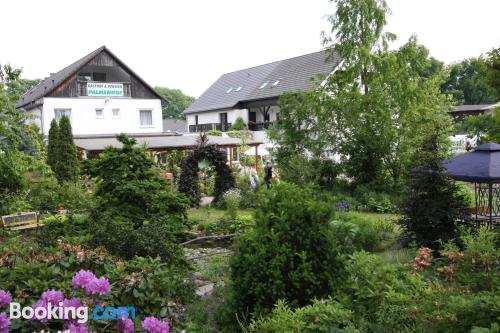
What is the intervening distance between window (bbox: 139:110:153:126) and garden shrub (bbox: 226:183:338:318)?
31213 millimetres

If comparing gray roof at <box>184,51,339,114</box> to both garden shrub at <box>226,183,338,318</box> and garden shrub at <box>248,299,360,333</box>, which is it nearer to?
garden shrub at <box>226,183,338,318</box>

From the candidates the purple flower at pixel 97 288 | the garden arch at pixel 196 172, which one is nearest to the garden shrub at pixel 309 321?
the purple flower at pixel 97 288

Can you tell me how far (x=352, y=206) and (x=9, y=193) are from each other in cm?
980

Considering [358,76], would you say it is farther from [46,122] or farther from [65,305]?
[46,122]

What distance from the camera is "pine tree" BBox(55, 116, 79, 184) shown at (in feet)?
68.1

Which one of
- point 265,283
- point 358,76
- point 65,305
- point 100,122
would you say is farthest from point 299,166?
point 100,122

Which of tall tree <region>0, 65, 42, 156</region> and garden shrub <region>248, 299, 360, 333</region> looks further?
Result: tall tree <region>0, 65, 42, 156</region>

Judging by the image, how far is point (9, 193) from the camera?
514 inches

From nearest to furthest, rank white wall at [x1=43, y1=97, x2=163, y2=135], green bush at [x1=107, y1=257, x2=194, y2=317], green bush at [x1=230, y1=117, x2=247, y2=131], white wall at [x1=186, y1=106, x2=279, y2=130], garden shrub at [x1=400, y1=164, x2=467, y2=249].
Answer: green bush at [x1=107, y1=257, x2=194, y2=317]
garden shrub at [x1=400, y1=164, x2=467, y2=249]
white wall at [x1=43, y1=97, x2=163, y2=135]
green bush at [x1=230, y1=117, x2=247, y2=131]
white wall at [x1=186, y1=106, x2=279, y2=130]

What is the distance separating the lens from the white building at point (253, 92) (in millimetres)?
35531

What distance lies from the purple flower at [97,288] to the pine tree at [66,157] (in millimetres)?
18658

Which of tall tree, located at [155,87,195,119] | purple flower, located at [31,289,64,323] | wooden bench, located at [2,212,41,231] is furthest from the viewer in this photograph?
tall tree, located at [155,87,195,119]

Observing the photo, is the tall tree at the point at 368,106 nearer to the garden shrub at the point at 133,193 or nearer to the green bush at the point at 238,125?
the garden shrub at the point at 133,193

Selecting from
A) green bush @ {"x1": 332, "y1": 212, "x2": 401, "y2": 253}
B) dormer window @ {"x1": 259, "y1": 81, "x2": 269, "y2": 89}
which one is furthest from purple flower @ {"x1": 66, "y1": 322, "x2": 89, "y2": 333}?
dormer window @ {"x1": 259, "y1": 81, "x2": 269, "y2": 89}
